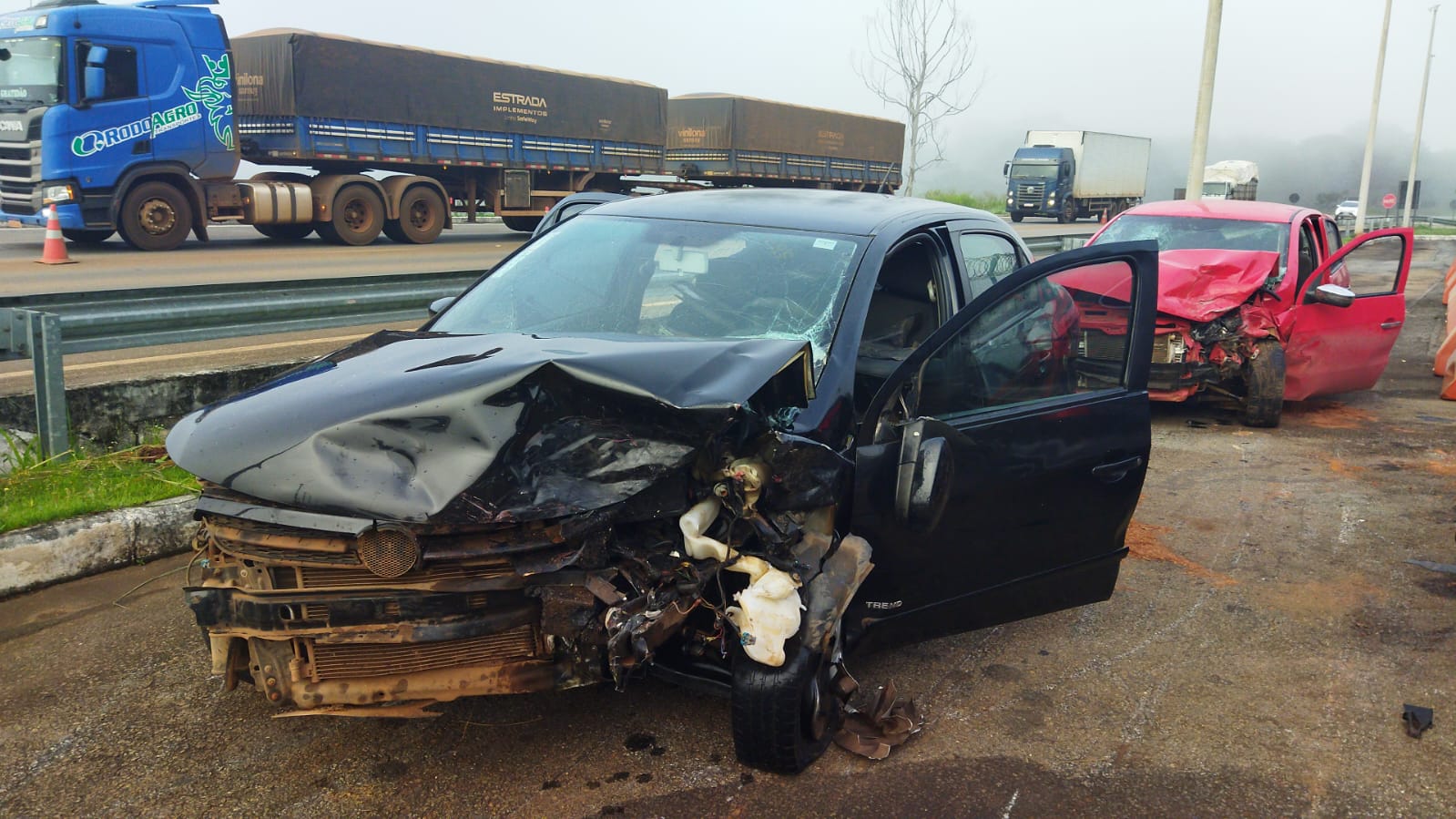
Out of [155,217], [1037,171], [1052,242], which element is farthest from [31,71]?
[1037,171]

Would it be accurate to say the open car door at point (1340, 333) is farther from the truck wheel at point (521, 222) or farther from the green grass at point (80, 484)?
the truck wheel at point (521, 222)

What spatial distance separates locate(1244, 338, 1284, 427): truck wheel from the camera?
8.17 m

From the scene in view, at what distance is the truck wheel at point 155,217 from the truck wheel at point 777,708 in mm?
17441

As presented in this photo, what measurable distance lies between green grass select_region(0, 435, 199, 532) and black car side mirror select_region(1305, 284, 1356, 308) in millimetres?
7751

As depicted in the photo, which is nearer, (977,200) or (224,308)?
(224,308)

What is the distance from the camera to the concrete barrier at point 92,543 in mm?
4328

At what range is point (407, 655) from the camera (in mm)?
2930

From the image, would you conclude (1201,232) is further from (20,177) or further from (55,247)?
(20,177)

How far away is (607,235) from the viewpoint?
177 inches

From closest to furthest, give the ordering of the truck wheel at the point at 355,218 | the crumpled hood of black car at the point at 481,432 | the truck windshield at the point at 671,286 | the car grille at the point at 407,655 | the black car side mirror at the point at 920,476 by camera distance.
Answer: the crumpled hood of black car at the point at 481,432 → the car grille at the point at 407,655 → the black car side mirror at the point at 920,476 → the truck windshield at the point at 671,286 → the truck wheel at the point at 355,218

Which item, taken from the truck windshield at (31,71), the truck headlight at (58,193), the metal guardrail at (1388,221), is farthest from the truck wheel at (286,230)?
the metal guardrail at (1388,221)

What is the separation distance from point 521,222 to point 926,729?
2418cm

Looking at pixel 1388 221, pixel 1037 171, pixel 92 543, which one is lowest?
pixel 92 543

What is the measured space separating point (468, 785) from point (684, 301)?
1827 millimetres
